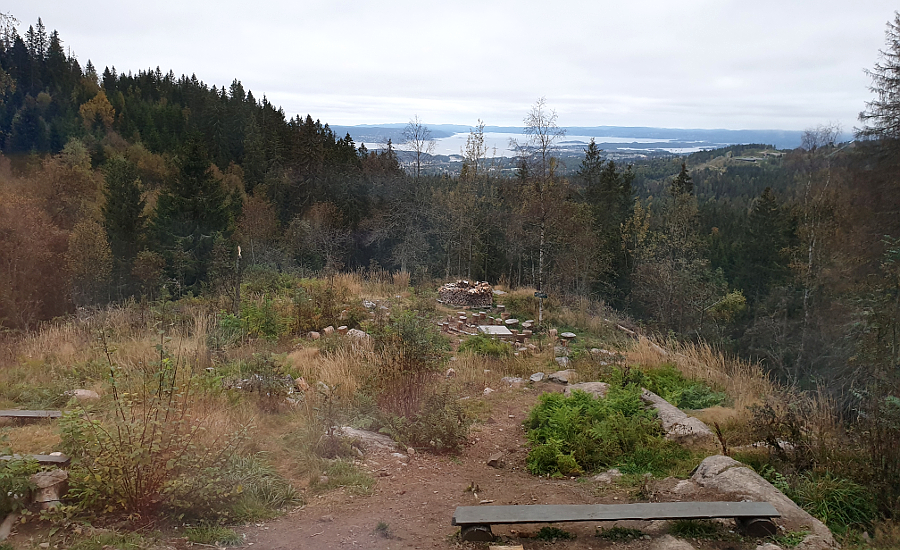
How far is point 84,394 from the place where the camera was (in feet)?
17.1

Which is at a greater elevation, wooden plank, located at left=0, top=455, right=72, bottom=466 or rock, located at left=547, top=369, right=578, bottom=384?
wooden plank, located at left=0, top=455, right=72, bottom=466

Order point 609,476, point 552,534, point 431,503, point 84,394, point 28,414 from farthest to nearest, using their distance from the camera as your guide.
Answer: point 84,394, point 28,414, point 609,476, point 431,503, point 552,534

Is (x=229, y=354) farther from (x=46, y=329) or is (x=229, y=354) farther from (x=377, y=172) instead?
(x=377, y=172)

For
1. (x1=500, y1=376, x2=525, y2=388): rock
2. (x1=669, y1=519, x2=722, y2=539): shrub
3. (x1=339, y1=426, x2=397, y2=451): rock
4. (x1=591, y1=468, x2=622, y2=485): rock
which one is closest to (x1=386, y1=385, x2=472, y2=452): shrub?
(x1=339, y1=426, x2=397, y2=451): rock

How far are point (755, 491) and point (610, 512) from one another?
3.92 feet

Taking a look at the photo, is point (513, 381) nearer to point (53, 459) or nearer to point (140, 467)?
point (140, 467)

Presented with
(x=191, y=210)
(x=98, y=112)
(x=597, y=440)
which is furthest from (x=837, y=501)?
(x=98, y=112)

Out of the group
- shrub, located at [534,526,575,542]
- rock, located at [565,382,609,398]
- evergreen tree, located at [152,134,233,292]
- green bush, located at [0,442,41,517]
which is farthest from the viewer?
evergreen tree, located at [152,134,233,292]

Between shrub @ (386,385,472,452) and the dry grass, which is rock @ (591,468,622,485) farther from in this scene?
the dry grass

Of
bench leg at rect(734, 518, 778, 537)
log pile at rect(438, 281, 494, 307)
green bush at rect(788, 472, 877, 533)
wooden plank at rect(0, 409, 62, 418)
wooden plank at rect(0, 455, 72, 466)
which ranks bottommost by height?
log pile at rect(438, 281, 494, 307)

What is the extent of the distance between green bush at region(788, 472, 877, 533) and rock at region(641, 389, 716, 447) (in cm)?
116

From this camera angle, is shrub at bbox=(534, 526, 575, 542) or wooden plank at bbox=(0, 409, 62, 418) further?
wooden plank at bbox=(0, 409, 62, 418)

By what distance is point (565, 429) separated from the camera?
5062 millimetres

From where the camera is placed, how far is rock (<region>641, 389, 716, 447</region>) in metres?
5.02
